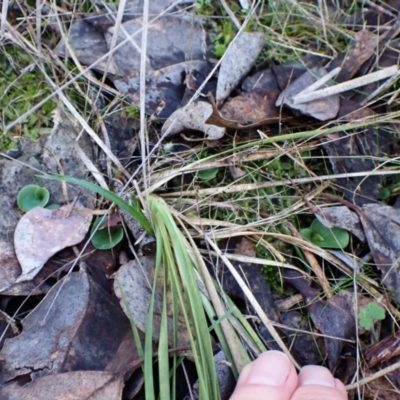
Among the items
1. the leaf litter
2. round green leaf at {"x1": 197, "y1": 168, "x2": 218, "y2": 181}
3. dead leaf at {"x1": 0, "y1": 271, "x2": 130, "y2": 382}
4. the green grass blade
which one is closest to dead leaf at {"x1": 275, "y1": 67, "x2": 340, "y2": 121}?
the leaf litter

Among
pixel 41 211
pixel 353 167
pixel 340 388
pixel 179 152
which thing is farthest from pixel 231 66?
pixel 340 388

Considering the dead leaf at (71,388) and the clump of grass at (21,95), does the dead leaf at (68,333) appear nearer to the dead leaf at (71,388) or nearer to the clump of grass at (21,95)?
the dead leaf at (71,388)

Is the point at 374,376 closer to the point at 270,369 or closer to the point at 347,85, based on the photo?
the point at 270,369

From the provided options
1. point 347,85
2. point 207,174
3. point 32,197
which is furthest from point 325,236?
point 32,197

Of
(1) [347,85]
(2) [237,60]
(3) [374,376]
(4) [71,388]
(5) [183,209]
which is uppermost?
(2) [237,60]

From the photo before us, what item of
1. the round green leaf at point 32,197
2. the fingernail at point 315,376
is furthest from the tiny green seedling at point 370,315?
the round green leaf at point 32,197
